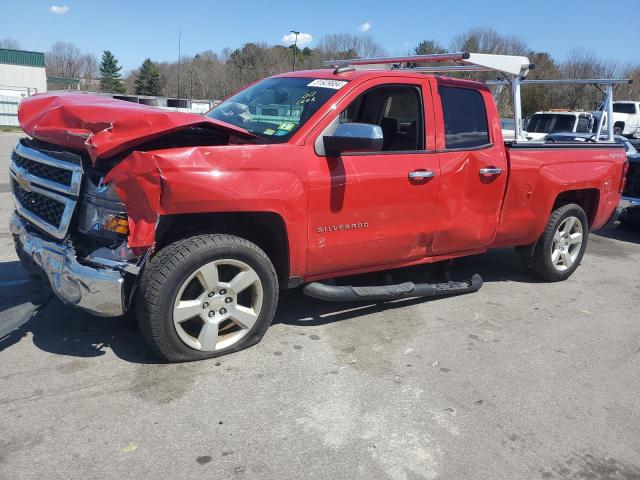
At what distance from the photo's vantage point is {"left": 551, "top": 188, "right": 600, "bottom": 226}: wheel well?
5859 mm

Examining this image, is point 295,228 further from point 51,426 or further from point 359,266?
point 51,426

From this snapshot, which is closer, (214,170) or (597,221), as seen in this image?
(214,170)

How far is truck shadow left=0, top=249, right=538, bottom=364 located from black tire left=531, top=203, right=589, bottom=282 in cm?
23

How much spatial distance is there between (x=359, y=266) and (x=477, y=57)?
227 centimetres

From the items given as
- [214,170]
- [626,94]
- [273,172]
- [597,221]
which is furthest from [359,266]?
[626,94]

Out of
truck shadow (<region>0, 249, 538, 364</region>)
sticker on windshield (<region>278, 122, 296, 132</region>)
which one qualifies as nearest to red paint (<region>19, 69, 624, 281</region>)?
sticker on windshield (<region>278, 122, 296, 132</region>)

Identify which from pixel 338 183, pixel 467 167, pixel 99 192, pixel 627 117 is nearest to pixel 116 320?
pixel 99 192

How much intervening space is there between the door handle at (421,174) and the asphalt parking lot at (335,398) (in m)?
1.20

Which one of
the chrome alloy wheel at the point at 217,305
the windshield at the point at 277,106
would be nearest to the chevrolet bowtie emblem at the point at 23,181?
the chrome alloy wheel at the point at 217,305

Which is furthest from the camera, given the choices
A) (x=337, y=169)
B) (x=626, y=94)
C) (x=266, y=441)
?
(x=626, y=94)

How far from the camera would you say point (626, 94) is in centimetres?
4406

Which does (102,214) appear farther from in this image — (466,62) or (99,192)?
(466,62)

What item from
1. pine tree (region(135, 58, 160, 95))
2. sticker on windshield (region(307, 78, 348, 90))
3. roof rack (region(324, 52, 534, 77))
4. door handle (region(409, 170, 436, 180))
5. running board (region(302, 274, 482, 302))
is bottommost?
running board (region(302, 274, 482, 302))

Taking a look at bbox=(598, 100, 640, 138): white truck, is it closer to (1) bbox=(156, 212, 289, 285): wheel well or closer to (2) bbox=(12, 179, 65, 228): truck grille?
(1) bbox=(156, 212, 289, 285): wheel well
